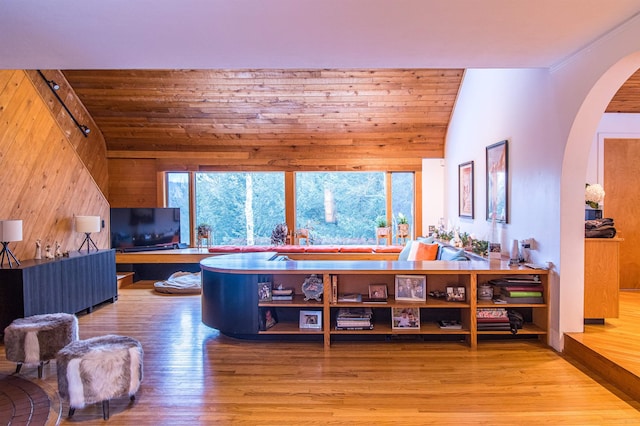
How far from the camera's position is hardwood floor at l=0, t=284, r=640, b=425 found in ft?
8.44

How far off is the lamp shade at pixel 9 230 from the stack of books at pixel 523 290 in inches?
191

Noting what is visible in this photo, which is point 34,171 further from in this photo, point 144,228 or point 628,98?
point 628,98

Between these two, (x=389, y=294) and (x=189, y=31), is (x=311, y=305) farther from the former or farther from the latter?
(x=189, y=31)

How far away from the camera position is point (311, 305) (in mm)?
3797

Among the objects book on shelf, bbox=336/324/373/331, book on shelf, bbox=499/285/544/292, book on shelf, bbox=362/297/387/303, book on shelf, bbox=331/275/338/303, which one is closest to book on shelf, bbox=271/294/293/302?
book on shelf, bbox=331/275/338/303

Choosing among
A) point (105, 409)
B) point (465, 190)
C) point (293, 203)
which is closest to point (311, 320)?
point (105, 409)

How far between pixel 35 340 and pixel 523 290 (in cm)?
429

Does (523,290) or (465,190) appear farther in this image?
(465,190)

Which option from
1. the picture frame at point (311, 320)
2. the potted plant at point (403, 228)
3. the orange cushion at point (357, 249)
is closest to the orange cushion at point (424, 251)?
the orange cushion at point (357, 249)

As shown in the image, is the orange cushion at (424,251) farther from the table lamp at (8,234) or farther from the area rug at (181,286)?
the table lamp at (8,234)

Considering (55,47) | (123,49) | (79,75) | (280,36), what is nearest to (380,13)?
(280,36)

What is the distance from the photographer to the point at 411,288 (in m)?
3.86

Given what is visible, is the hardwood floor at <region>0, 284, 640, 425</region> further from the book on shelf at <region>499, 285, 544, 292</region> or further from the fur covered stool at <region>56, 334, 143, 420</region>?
the book on shelf at <region>499, 285, 544, 292</region>

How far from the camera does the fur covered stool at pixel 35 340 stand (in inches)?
127
